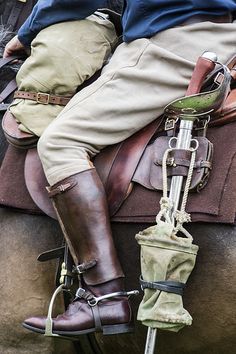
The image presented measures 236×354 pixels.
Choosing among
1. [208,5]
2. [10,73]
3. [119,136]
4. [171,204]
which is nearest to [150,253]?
[171,204]

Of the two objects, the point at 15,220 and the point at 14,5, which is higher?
the point at 14,5

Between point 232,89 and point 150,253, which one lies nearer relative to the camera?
point 150,253

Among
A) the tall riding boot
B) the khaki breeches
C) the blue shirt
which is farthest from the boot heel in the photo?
the blue shirt

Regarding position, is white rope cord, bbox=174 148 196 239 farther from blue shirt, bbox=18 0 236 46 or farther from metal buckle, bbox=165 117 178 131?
blue shirt, bbox=18 0 236 46

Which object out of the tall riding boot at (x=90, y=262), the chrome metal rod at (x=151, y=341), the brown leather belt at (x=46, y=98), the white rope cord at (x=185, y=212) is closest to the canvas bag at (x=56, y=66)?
the brown leather belt at (x=46, y=98)

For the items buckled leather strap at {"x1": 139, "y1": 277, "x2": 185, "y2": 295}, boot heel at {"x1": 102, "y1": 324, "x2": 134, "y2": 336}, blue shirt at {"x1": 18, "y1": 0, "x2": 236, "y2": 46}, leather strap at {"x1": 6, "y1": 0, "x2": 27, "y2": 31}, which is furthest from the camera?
leather strap at {"x1": 6, "y1": 0, "x2": 27, "y2": 31}

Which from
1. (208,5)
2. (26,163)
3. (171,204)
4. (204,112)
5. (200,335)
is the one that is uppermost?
(208,5)

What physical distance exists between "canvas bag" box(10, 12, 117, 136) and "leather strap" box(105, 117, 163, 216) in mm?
444

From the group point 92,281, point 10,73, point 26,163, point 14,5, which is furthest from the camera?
point 14,5

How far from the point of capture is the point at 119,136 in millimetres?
3178

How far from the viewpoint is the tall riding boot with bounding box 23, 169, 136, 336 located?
118 inches

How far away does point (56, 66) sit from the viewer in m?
3.36

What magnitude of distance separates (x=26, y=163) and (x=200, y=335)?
120 centimetres

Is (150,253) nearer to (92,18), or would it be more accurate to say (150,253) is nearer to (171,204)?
(171,204)
